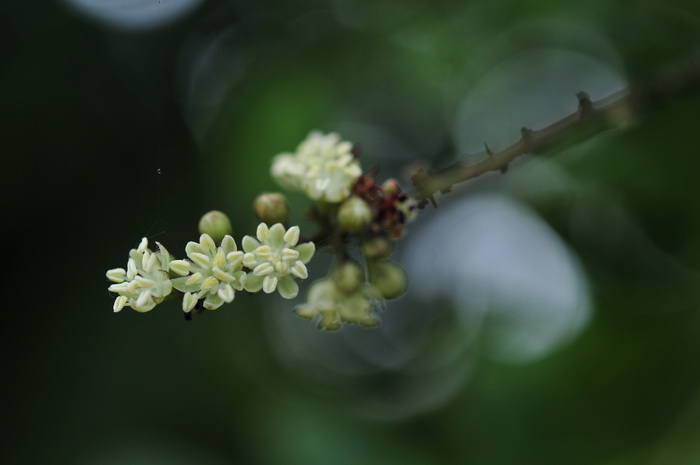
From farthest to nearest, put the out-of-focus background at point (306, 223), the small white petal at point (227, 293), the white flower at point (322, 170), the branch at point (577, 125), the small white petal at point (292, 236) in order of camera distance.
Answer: the out-of-focus background at point (306, 223) → the white flower at point (322, 170) → the branch at point (577, 125) → the small white petal at point (292, 236) → the small white petal at point (227, 293)

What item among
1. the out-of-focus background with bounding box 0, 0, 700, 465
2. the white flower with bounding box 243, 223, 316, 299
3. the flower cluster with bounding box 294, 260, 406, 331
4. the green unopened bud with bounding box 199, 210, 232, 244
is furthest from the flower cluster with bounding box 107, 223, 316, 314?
the out-of-focus background with bounding box 0, 0, 700, 465

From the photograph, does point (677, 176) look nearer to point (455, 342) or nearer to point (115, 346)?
point (455, 342)

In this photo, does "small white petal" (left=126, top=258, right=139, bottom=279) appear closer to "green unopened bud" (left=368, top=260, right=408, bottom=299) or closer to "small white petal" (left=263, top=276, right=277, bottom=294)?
"small white petal" (left=263, top=276, right=277, bottom=294)

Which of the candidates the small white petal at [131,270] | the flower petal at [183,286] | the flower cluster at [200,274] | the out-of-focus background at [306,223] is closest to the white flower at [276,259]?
the flower cluster at [200,274]

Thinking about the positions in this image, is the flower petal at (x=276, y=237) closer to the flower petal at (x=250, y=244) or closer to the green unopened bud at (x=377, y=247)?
the flower petal at (x=250, y=244)

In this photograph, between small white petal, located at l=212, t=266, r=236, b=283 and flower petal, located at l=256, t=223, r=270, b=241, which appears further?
flower petal, located at l=256, t=223, r=270, b=241

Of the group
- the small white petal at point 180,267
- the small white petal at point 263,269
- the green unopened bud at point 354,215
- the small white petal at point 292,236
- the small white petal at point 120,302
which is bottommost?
the small white petal at point 120,302

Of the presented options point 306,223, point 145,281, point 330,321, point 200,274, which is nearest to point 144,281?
point 145,281

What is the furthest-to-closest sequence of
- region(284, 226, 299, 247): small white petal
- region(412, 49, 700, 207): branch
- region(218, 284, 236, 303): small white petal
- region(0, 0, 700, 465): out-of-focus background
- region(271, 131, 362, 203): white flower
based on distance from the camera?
region(0, 0, 700, 465): out-of-focus background, region(271, 131, 362, 203): white flower, region(412, 49, 700, 207): branch, region(284, 226, 299, 247): small white petal, region(218, 284, 236, 303): small white petal
